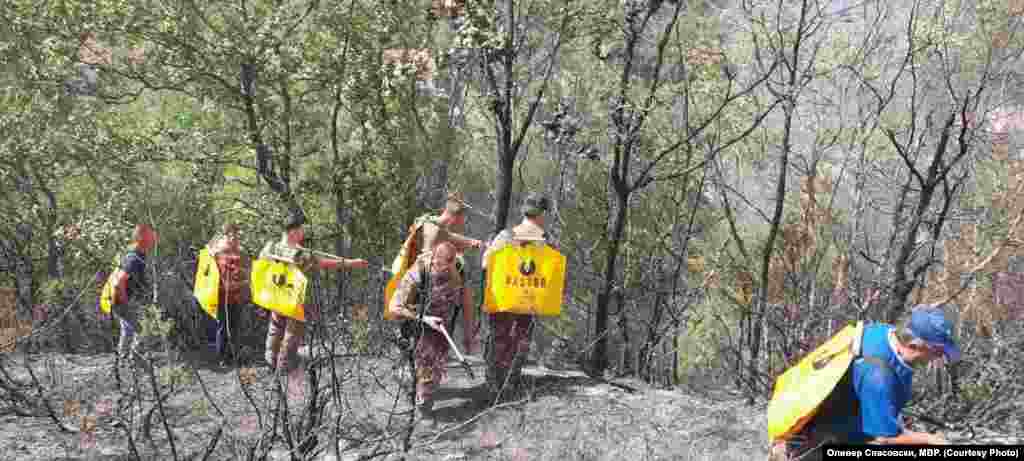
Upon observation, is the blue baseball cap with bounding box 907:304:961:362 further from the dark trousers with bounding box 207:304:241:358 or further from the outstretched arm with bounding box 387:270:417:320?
the dark trousers with bounding box 207:304:241:358

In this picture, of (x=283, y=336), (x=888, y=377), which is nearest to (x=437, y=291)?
(x=283, y=336)

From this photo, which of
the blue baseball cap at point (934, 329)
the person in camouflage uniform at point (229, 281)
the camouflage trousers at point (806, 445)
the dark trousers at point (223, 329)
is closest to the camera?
the blue baseball cap at point (934, 329)

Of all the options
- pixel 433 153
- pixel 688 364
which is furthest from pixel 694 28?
pixel 688 364

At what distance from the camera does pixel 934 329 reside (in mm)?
3275

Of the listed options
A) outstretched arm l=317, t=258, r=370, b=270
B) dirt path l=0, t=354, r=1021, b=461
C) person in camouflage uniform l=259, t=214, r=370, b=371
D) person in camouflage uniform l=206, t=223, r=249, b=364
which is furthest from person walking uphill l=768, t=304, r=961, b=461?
person in camouflage uniform l=206, t=223, r=249, b=364

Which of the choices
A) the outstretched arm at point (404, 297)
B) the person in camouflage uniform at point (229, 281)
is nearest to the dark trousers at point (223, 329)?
the person in camouflage uniform at point (229, 281)

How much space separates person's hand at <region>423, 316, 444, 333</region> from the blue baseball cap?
3.32 metres

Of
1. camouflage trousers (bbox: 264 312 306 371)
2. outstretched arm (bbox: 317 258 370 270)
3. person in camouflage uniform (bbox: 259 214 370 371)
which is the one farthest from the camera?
camouflage trousers (bbox: 264 312 306 371)

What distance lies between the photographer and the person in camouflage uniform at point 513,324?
6.15 meters

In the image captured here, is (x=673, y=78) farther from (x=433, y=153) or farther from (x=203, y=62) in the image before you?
A: (x=203, y=62)

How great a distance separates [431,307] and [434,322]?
23cm

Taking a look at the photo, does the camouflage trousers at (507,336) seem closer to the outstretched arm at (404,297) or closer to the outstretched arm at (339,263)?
the outstretched arm at (404,297)

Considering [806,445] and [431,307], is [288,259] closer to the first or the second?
[431,307]

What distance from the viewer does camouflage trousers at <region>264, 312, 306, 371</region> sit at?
688 cm
